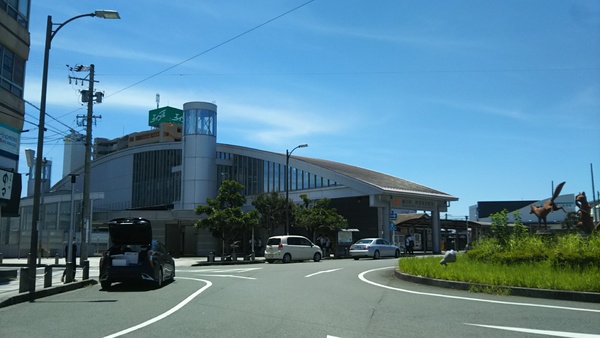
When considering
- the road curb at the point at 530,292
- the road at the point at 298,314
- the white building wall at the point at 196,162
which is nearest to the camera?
the road at the point at 298,314

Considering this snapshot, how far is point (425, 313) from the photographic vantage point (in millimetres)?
10094

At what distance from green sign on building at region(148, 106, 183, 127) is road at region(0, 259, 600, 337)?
342 feet

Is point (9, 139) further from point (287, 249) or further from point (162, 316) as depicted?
point (287, 249)

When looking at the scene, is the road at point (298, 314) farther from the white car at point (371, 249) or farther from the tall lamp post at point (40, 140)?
the white car at point (371, 249)

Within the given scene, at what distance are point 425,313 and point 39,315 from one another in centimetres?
772

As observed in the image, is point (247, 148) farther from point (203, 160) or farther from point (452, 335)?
point (452, 335)

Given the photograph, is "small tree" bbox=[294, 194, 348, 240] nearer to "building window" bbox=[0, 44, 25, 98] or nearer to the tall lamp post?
"building window" bbox=[0, 44, 25, 98]

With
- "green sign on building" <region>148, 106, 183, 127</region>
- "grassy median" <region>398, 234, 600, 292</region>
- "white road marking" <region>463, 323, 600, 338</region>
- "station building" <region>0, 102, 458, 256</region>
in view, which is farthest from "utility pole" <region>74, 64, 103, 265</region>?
"green sign on building" <region>148, 106, 183, 127</region>

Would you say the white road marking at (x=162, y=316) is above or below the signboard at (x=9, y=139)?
below

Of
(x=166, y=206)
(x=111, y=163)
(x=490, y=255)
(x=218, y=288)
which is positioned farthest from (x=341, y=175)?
(x=111, y=163)

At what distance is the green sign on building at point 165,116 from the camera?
380 feet

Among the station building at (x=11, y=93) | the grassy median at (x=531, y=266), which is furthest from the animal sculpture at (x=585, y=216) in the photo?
the station building at (x=11, y=93)

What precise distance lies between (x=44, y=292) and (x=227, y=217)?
871 inches

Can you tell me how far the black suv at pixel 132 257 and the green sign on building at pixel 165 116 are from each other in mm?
101914
